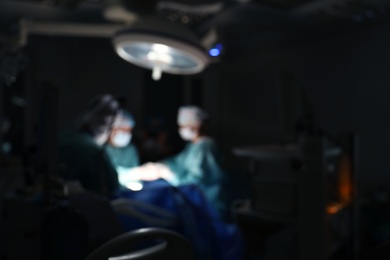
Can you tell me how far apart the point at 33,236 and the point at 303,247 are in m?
0.88

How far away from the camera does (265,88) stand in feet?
15.4

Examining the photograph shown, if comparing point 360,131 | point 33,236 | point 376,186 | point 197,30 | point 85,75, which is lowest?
point 376,186

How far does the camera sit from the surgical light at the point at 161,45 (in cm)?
124

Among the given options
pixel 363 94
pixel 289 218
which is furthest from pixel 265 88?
pixel 289 218

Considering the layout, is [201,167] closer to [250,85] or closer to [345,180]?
[345,180]

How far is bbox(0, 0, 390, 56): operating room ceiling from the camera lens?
2.39 meters

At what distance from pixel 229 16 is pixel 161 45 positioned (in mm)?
1996

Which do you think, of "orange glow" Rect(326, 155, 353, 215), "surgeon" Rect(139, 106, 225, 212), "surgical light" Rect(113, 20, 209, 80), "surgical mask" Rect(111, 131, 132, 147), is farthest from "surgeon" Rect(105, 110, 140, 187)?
"orange glow" Rect(326, 155, 353, 215)

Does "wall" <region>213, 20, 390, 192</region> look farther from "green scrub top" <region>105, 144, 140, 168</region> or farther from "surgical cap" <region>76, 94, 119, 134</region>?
"surgical cap" <region>76, 94, 119, 134</region>

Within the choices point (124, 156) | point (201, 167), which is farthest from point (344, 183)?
point (124, 156)

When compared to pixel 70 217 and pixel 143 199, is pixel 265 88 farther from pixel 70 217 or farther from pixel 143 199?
pixel 70 217

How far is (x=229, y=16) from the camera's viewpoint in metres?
3.13

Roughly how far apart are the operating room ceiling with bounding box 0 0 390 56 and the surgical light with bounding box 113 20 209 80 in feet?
2.52

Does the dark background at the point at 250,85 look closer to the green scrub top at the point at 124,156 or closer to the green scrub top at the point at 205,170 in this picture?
the green scrub top at the point at 124,156
